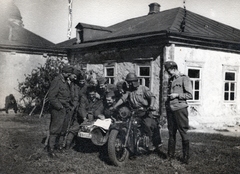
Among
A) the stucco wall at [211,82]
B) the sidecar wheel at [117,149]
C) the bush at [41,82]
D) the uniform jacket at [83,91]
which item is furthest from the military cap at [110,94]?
the bush at [41,82]

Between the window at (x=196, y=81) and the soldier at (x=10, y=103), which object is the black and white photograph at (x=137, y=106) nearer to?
the window at (x=196, y=81)

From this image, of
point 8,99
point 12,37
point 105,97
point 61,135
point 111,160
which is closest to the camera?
point 111,160

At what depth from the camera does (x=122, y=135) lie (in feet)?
15.8

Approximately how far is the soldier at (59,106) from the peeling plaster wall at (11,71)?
8992mm

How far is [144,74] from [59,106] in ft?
22.1

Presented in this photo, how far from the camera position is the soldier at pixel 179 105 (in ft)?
16.3

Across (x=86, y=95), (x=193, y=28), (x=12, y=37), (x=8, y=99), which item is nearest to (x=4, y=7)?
(x=86, y=95)

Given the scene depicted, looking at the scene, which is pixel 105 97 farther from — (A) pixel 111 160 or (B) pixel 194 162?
(B) pixel 194 162

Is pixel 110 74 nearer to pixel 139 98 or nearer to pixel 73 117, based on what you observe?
pixel 73 117

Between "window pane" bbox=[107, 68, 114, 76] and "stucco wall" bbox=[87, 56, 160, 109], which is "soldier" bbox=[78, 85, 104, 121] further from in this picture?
"window pane" bbox=[107, 68, 114, 76]

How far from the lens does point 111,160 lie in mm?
4688

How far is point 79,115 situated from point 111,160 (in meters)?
1.81

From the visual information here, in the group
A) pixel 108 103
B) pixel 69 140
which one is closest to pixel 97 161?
pixel 69 140

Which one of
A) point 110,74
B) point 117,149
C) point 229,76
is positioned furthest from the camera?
point 110,74
